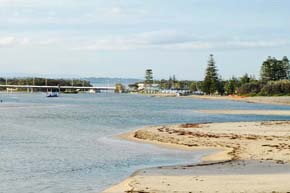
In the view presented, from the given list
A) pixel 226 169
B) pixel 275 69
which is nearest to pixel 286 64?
pixel 275 69

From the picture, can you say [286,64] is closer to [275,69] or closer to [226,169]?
[275,69]

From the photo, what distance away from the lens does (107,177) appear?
24.7 metres

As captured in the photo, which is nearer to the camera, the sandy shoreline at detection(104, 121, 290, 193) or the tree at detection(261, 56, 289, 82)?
the sandy shoreline at detection(104, 121, 290, 193)

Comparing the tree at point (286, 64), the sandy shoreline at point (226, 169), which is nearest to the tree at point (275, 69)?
the tree at point (286, 64)

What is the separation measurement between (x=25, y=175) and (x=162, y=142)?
16.6 m

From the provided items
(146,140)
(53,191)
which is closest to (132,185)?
(53,191)

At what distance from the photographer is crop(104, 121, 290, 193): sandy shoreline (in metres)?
20.6

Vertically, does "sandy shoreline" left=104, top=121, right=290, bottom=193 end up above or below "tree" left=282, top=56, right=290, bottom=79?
below

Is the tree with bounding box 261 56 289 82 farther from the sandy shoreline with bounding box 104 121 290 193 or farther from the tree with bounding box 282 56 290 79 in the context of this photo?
the sandy shoreline with bounding box 104 121 290 193

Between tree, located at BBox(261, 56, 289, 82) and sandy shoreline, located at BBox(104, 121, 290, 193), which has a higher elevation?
tree, located at BBox(261, 56, 289, 82)

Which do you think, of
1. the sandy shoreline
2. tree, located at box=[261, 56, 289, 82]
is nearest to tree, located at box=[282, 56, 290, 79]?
tree, located at box=[261, 56, 289, 82]

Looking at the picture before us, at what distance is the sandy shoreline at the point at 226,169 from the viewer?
67.5 ft

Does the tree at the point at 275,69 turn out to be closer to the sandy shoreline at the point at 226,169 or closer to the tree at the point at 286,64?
the tree at the point at 286,64

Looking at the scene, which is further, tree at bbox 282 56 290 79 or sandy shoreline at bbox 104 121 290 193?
tree at bbox 282 56 290 79
